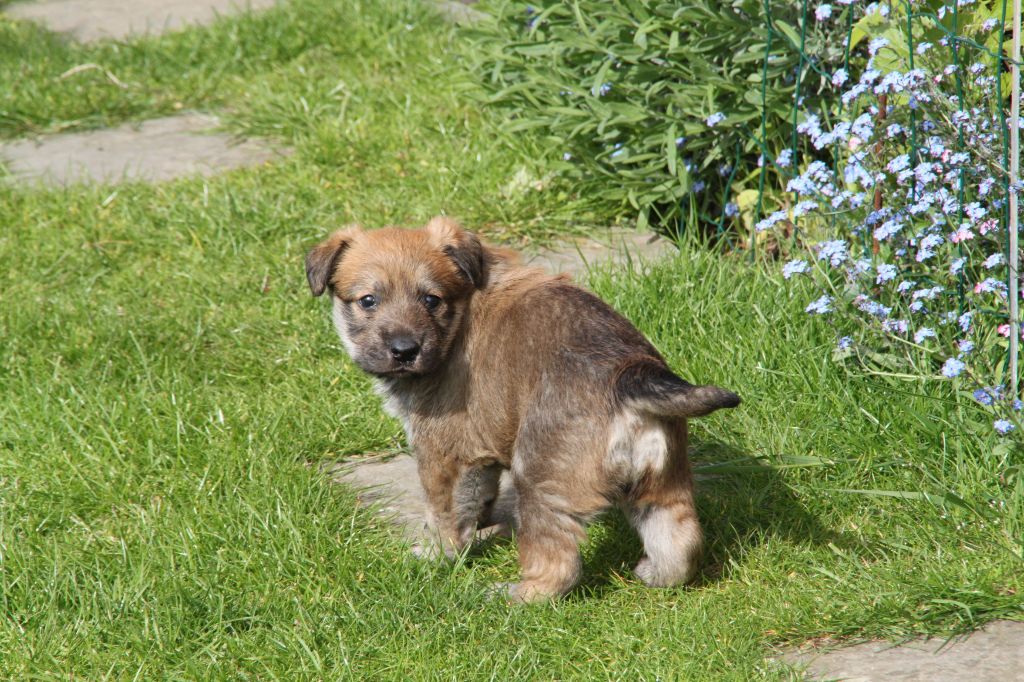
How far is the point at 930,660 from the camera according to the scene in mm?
3057

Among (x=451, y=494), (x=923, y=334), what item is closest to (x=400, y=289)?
(x=451, y=494)

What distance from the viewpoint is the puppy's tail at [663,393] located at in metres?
3.04

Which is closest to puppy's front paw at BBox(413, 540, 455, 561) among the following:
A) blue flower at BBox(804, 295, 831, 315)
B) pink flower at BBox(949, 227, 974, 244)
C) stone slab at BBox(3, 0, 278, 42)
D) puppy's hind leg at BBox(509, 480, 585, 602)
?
puppy's hind leg at BBox(509, 480, 585, 602)

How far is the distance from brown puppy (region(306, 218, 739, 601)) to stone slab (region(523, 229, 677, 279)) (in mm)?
1545

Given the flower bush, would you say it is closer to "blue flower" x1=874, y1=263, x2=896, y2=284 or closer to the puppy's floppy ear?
"blue flower" x1=874, y1=263, x2=896, y2=284

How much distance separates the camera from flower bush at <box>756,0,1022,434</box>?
150 inches

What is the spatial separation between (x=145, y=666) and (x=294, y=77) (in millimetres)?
5295

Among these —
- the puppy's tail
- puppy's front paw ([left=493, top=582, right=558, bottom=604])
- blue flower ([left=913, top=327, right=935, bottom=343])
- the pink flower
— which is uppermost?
the pink flower

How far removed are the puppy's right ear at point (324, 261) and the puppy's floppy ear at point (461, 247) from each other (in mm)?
306

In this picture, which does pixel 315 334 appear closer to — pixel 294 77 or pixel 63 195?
pixel 63 195

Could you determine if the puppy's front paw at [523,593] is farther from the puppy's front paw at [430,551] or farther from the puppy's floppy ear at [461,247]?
the puppy's floppy ear at [461,247]

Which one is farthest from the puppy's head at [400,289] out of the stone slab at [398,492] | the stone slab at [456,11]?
the stone slab at [456,11]

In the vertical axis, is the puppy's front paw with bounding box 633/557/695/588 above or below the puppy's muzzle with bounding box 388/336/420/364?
below

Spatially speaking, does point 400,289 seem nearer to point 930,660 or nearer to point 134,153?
point 930,660
